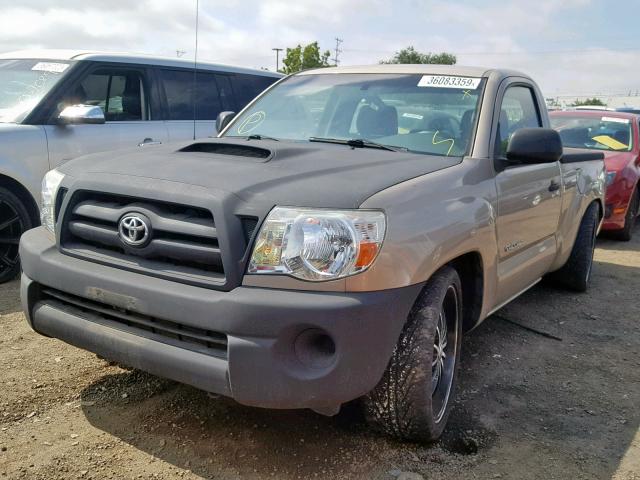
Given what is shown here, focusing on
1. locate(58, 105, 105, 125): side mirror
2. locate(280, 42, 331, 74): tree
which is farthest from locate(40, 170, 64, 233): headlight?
locate(280, 42, 331, 74): tree

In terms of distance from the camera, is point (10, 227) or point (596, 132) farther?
point (596, 132)

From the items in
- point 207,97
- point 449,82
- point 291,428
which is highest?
point 449,82

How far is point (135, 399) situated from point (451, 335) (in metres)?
1.57

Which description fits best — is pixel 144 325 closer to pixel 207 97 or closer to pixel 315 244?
pixel 315 244

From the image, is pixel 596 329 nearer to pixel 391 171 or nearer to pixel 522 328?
pixel 522 328

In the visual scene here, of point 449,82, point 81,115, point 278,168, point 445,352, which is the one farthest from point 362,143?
point 81,115

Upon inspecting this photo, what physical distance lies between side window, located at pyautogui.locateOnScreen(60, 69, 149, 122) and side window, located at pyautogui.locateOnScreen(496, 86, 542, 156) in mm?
3461

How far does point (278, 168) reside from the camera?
2.72 m

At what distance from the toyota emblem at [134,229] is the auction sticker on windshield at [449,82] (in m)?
1.94

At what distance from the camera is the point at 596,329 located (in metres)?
4.60

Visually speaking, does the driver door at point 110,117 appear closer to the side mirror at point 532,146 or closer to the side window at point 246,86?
the side window at point 246,86

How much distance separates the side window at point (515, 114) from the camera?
11.8 ft

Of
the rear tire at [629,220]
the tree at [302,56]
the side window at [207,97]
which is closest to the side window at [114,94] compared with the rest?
the side window at [207,97]

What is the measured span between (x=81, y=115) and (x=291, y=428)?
10.9 feet
